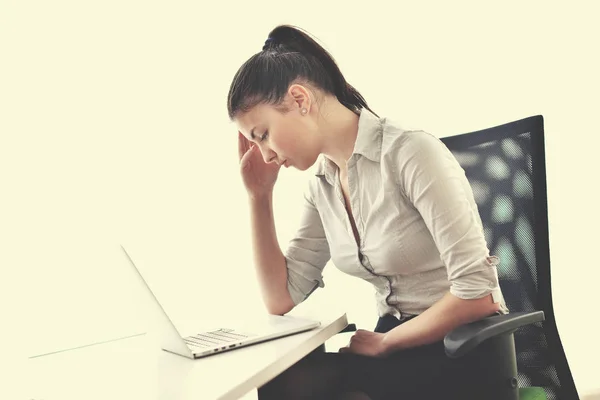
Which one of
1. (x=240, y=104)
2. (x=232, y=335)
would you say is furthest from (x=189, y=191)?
(x=232, y=335)

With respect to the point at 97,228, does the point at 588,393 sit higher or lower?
lower

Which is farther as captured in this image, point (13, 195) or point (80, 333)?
point (80, 333)

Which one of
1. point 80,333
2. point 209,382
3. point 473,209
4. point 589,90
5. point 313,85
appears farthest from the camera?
point 589,90

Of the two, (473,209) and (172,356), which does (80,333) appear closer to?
(172,356)

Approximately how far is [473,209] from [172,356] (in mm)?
677

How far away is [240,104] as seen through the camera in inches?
55.4

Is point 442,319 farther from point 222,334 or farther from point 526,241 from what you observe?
point 222,334

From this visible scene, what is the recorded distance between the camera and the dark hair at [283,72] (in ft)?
4.58

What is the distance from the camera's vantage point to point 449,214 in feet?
3.99

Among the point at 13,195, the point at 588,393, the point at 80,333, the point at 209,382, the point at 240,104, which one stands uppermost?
the point at 240,104

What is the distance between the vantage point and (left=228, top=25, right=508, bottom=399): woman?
3.96 feet

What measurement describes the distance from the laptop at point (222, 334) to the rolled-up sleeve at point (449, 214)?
12.4 inches

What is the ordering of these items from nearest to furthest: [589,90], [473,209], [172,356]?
[172,356], [473,209], [589,90]

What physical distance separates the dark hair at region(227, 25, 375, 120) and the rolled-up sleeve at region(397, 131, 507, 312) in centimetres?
28
